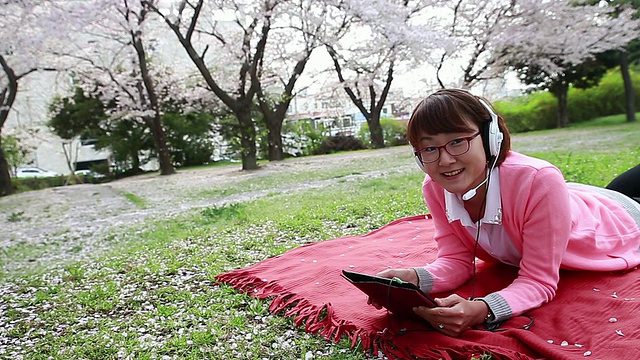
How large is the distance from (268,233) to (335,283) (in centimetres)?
181

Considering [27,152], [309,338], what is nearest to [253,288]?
[309,338]

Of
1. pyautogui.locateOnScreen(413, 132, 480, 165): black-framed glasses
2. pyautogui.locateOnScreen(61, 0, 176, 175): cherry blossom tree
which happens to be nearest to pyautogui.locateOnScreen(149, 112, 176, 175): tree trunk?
pyautogui.locateOnScreen(61, 0, 176, 175): cherry blossom tree

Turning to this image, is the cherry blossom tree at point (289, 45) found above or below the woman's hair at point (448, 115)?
above

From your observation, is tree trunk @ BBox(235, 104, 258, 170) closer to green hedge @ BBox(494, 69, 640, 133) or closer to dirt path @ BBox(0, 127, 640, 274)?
dirt path @ BBox(0, 127, 640, 274)

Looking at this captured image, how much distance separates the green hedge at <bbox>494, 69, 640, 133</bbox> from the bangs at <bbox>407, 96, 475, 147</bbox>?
20.6m

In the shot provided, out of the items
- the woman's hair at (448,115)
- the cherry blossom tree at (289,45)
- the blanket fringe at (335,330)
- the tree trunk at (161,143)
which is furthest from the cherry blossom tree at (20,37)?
the woman's hair at (448,115)

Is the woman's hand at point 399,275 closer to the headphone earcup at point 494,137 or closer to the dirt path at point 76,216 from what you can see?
the headphone earcup at point 494,137

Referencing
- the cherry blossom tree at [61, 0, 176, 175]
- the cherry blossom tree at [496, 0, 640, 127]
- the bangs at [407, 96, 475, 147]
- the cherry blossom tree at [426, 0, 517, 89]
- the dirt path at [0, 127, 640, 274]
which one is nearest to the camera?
the bangs at [407, 96, 475, 147]

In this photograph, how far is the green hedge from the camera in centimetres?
2014

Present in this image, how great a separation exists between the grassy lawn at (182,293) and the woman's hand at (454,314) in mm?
266

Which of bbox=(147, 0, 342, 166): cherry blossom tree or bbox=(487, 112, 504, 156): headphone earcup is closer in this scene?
bbox=(487, 112, 504, 156): headphone earcup

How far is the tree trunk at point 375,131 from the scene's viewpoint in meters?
19.0

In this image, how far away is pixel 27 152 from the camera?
74.6 feet

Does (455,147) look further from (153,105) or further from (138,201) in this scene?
(153,105)
